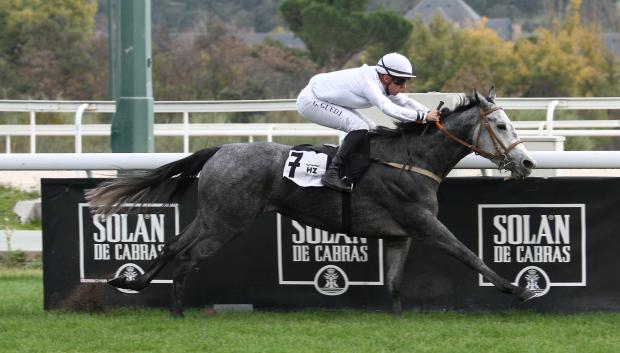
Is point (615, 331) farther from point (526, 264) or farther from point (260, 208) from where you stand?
point (260, 208)

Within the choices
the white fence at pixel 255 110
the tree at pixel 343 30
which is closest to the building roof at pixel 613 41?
the tree at pixel 343 30

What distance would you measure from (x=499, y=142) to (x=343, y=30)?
111 feet

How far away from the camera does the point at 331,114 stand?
745cm

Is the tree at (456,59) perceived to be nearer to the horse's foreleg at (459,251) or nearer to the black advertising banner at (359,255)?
the black advertising banner at (359,255)

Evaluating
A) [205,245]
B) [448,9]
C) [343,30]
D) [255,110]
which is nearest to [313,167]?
[205,245]

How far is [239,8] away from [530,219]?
66.6 metres

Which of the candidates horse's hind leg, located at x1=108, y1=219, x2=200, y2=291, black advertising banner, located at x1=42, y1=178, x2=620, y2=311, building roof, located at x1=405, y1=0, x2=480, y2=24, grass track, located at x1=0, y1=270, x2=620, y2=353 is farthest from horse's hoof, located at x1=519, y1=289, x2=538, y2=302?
building roof, located at x1=405, y1=0, x2=480, y2=24

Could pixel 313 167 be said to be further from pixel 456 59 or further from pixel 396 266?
pixel 456 59

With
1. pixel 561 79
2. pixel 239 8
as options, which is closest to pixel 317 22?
pixel 561 79

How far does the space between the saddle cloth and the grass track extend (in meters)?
0.86

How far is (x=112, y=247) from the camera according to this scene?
25.6 ft

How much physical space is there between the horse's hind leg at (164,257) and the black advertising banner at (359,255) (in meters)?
0.32

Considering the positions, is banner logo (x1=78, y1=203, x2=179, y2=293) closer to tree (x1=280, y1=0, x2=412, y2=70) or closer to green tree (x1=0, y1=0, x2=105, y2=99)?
green tree (x1=0, y1=0, x2=105, y2=99)

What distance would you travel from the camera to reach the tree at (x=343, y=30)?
3978 centimetres
